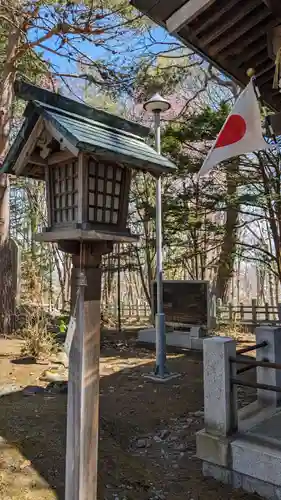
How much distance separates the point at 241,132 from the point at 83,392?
1880 millimetres

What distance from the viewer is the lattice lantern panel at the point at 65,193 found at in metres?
1.92

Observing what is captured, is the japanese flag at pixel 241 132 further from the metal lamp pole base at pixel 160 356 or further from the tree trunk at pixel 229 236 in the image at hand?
the tree trunk at pixel 229 236

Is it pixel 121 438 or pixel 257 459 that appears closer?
pixel 257 459

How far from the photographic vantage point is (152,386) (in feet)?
15.8

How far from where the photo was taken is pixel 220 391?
106 inches

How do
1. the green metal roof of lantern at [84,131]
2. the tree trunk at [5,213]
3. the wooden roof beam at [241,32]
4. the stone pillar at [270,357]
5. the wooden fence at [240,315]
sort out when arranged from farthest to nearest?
the wooden fence at [240,315]
the tree trunk at [5,213]
the stone pillar at [270,357]
the wooden roof beam at [241,32]
the green metal roof of lantern at [84,131]

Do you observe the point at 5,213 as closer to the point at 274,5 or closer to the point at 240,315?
the point at 274,5

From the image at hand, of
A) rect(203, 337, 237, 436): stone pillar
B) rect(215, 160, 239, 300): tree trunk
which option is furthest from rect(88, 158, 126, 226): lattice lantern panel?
rect(215, 160, 239, 300): tree trunk

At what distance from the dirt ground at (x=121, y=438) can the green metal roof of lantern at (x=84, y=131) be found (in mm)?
2014

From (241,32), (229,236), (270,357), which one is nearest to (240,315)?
(229,236)

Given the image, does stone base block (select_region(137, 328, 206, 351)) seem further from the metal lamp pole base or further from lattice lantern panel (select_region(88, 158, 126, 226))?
lattice lantern panel (select_region(88, 158, 126, 226))

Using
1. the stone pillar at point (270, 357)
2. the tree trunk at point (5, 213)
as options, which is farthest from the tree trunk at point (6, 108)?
the stone pillar at point (270, 357)

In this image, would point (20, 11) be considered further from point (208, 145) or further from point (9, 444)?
point (9, 444)

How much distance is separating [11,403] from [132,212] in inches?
282
